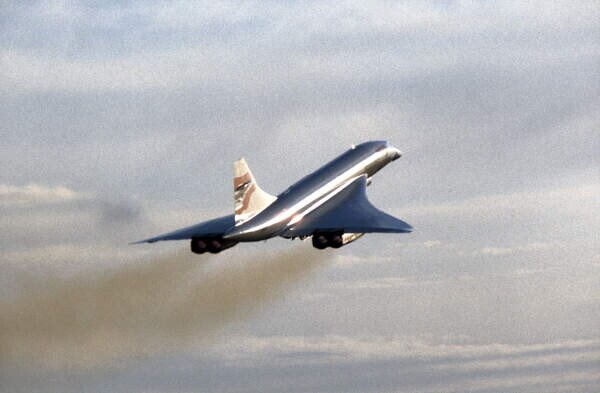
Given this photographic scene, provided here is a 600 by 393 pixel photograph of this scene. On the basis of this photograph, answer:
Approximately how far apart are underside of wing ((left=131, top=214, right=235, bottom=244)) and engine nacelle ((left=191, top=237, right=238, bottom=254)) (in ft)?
1.05

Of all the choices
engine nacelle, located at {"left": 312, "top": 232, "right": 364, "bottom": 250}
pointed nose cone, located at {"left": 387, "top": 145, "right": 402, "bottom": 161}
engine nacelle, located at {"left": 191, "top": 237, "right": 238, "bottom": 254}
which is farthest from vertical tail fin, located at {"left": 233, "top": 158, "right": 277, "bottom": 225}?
pointed nose cone, located at {"left": 387, "top": 145, "right": 402, "bottom": 161}

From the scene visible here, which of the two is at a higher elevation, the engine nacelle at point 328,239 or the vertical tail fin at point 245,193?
the vertical tail fin at point 245,193

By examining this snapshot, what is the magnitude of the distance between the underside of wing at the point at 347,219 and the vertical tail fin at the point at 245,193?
2967mm

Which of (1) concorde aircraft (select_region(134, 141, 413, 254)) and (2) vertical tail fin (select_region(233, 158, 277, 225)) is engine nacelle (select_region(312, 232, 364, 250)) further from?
(2) vertical tail fin (select_region(233, 158, 277, 225))

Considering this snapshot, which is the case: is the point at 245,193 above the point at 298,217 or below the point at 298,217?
above

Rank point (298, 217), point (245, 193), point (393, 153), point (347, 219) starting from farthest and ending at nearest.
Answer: point (393, 153) → point (347, 219) → point (298, 217) → point (245, 193)

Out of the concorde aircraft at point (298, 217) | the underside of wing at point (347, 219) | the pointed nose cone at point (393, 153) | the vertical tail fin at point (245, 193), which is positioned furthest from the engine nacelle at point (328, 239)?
the pointed nose cone at point (393, 153)

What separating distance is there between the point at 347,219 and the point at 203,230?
9.47 meters

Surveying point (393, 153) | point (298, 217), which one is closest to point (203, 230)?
point (298, 217)

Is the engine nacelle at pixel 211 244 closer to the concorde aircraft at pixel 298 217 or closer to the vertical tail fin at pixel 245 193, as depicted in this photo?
the concorde aircraft at pixel 298 217

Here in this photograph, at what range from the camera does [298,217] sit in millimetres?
84750

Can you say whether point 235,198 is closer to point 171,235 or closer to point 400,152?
point 171,235

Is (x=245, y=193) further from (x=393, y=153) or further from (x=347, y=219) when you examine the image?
(x=393, y=153)

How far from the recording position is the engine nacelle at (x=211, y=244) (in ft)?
273
